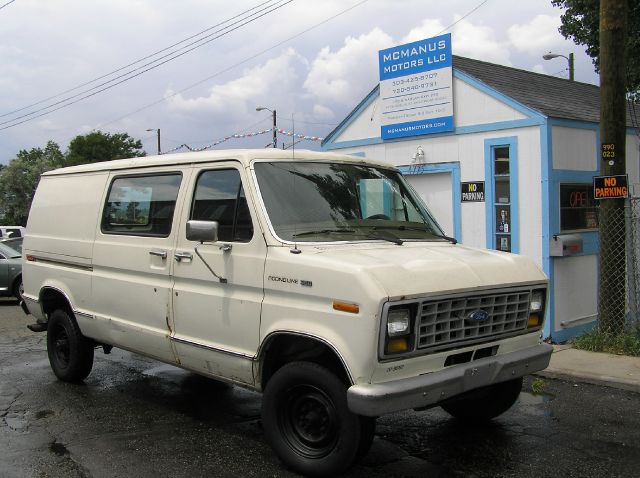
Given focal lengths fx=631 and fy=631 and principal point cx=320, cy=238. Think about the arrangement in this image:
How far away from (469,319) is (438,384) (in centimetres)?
50

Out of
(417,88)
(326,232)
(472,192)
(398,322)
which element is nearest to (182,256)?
(326,232)

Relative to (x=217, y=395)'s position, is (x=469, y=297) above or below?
above

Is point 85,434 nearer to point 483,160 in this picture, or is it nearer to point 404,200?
point 404,200

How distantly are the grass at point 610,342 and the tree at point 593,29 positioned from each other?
6.71m

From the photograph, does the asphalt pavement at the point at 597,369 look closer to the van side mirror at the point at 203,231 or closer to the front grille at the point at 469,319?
the front grille at the point at 469,319

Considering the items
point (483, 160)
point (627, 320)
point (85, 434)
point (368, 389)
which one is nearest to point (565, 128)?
point (483, 160)

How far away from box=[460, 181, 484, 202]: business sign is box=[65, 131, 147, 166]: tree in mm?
54299

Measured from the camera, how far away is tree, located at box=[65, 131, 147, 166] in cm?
6019

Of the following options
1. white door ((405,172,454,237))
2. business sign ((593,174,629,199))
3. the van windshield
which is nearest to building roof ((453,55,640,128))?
business sign ((593,174,629,199))

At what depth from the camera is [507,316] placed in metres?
4.27

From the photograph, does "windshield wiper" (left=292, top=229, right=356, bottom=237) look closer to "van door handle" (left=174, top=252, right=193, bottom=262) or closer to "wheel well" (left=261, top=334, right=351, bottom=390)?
"wheel well" (left=261, top=334, right=351, bottom=390)

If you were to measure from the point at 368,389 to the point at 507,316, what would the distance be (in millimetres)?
1288

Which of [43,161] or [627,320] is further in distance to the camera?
[43,161]

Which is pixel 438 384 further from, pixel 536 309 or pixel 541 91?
pixel 541 91
